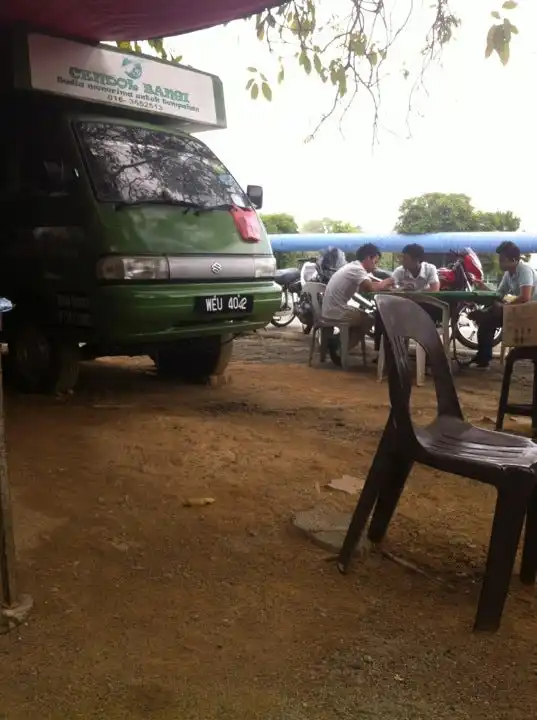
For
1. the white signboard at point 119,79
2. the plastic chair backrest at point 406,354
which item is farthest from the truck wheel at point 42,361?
the plastic chair backrest at point 406,354

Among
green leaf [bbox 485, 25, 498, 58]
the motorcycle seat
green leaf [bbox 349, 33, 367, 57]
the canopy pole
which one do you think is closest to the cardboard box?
green leaf [bbox 485, 25, 498, 58]

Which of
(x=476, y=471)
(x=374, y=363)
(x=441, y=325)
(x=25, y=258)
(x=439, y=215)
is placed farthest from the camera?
(x=439, y=215)

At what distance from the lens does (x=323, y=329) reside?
793 cm

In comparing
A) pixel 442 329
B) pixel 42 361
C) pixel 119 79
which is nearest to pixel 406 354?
pixel 42 361

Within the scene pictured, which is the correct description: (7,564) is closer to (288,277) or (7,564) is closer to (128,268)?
(128,268)

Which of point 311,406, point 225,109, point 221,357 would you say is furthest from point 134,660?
point 225,109

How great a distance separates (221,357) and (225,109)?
2.29 metres

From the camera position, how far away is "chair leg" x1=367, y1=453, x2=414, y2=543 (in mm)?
2801

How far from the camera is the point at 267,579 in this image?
2586 mm

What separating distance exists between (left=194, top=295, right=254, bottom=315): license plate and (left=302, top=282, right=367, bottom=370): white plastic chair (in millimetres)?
2140

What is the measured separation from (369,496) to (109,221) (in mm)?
2989

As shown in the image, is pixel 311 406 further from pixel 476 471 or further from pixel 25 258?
pixel 476 471

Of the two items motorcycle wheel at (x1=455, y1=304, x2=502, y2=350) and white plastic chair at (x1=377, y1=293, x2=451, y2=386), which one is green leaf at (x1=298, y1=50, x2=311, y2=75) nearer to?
white plastic chair at (x1=377, y1=293, x2=451, y2=386)

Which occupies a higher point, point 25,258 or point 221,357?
point 25,258
